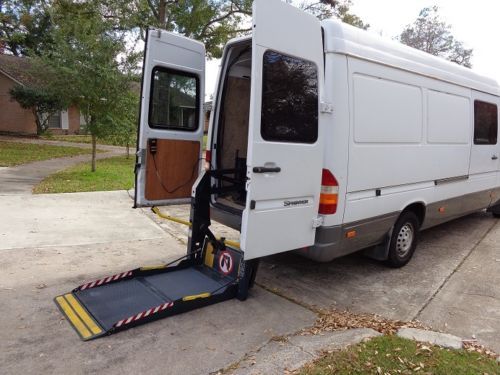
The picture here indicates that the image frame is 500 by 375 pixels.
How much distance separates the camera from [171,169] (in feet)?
15.9

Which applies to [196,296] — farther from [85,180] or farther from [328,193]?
[85,180]

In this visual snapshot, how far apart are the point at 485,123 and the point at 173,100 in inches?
200

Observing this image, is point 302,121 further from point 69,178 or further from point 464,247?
point 69,178

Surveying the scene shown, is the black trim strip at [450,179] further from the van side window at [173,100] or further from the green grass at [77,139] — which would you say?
the green grass at [77,139]

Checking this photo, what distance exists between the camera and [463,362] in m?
3.07

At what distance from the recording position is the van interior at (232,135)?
15.3 feet

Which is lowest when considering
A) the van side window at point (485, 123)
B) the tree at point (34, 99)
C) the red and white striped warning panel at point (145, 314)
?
the red and white striped warning panel at point (145, 314)

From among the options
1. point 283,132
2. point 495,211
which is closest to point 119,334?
point 283,132

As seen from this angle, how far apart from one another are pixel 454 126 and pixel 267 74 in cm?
351

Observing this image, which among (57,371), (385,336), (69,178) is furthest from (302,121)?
(69,178)

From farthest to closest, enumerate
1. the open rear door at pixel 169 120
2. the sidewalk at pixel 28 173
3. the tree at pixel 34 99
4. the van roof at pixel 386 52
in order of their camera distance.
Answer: the tree at pixel 34 99 < the sidewalk at pixel 28 173 < the open rear door at pixel 169 120 < the van roof at pixel 386 52

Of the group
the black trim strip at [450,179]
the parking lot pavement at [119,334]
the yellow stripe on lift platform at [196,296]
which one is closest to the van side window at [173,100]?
the parking lot pavement at [119,334]

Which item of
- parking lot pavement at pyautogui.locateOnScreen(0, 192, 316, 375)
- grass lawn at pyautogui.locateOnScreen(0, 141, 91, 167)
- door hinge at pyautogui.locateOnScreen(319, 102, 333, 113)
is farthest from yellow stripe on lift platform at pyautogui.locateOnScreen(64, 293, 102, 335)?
grass lawn at pyautogui.locateOnScreen(0, 141, 91, 167)

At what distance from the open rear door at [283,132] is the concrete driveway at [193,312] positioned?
78 centimetres
